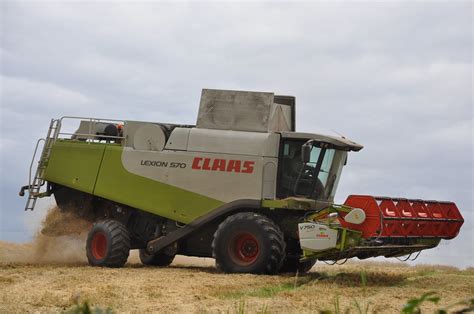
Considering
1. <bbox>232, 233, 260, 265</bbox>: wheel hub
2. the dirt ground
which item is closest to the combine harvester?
<bbox>232, 233, 260, 265</bbox>: wheel hub

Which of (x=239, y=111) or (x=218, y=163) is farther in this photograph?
(x=239, y=111)

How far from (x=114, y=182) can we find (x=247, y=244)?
12.2ft

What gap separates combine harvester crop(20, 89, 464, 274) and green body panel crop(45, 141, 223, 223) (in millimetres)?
23

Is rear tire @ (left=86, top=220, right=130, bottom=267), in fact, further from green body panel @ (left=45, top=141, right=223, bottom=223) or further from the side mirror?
the side mirror

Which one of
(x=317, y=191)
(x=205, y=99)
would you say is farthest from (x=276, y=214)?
(x=205, y=99)

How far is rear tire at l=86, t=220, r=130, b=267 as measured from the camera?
14.6m

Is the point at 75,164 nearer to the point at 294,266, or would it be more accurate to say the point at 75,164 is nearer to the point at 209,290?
the point at 294,266

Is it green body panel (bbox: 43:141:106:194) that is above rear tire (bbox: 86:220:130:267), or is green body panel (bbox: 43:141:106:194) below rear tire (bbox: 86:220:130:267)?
above

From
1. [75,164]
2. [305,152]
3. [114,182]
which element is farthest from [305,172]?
[75,164]

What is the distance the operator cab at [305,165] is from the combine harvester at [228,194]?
2cm

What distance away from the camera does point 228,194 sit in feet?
45.9

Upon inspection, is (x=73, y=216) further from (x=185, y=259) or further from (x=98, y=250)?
(x=185, y=259)

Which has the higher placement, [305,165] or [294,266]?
[305,165]

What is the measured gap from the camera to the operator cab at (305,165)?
44.9ft
